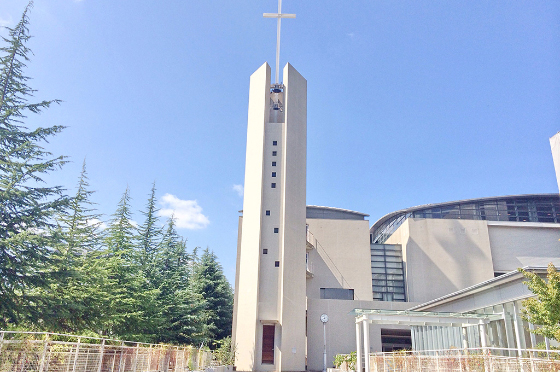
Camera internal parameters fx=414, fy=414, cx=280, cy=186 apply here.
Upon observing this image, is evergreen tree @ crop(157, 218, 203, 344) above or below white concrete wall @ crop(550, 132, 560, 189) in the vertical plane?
below

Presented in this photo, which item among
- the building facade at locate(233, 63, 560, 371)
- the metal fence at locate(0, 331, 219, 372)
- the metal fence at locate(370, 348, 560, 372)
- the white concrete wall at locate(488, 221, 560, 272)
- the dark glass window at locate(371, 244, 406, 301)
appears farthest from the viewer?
the dark glass window at locate(371, 244, 406, 301)

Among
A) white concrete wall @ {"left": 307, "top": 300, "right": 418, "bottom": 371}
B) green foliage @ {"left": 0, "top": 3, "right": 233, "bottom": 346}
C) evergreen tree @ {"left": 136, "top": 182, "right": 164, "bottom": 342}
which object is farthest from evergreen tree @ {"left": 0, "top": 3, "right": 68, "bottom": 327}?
white concrete wall @ {"left": 307, "top": 300, "right": 418, "bottom": 371}

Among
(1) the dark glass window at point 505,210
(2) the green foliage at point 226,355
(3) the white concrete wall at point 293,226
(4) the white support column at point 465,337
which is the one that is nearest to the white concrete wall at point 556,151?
(4) the white support column at point 465,337

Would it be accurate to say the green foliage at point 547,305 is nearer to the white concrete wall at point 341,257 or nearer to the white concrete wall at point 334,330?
the white concrete wall at point 334,330

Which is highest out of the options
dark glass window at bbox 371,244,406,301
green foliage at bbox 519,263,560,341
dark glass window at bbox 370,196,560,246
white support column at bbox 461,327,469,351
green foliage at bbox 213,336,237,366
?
dark glass window at bbox 370,196,560,246

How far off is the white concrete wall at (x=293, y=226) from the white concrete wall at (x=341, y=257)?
16.1 feet

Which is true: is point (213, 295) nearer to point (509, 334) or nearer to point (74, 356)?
point (509, 334)

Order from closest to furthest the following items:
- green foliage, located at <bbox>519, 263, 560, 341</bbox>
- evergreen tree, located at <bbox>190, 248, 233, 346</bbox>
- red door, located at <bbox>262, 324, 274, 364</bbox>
Result: green foliage, located at <bbox>519, 263, 560, 341</bbox> < red door, located at <bbox>262, 324, 274, 364</bbox> < evergreen tree, located at <bbox>190, 248, 233, 346</bbox>

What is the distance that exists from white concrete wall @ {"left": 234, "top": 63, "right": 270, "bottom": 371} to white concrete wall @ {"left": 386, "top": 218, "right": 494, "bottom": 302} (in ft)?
42.7

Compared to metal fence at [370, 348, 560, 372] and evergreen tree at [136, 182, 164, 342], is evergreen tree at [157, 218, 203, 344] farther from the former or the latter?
metal fence at [370, 348, 560, 372]

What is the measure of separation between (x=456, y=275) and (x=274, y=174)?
645 inches

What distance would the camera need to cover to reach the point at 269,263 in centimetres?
2817

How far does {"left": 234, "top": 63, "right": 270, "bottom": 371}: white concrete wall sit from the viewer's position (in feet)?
86.5

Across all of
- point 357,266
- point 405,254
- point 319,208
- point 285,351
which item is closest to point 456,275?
point 405,254
